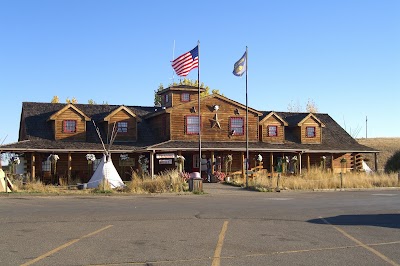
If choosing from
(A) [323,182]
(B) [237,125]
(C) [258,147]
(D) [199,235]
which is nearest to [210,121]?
(B) [237,125]

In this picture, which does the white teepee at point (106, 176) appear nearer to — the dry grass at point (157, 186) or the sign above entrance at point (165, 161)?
the dry grass at point (157, 186)

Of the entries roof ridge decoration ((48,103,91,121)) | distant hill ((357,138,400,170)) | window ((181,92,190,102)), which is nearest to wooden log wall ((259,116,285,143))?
window ((181,92,190,102))

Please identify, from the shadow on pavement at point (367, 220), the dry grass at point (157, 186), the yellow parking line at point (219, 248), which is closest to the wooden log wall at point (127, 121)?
the dry grass at point (157, 186)

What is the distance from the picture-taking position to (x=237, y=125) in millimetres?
42594

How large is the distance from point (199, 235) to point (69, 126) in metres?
29.0

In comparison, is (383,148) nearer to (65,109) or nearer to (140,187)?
(65,109)

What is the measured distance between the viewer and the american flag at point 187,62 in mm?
35625

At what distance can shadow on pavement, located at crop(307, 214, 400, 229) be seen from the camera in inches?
607

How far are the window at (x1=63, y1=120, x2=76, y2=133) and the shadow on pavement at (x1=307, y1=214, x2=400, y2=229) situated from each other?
26820mm

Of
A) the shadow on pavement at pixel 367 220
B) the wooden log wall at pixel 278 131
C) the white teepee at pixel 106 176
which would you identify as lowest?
the shadow on pavement at pixel 367 220

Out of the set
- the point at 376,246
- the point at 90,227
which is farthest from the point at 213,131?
the point at 376,246

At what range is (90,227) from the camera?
14180mm

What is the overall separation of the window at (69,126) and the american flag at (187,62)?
9643mm

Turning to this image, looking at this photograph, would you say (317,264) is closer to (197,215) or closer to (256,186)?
(197,215)
